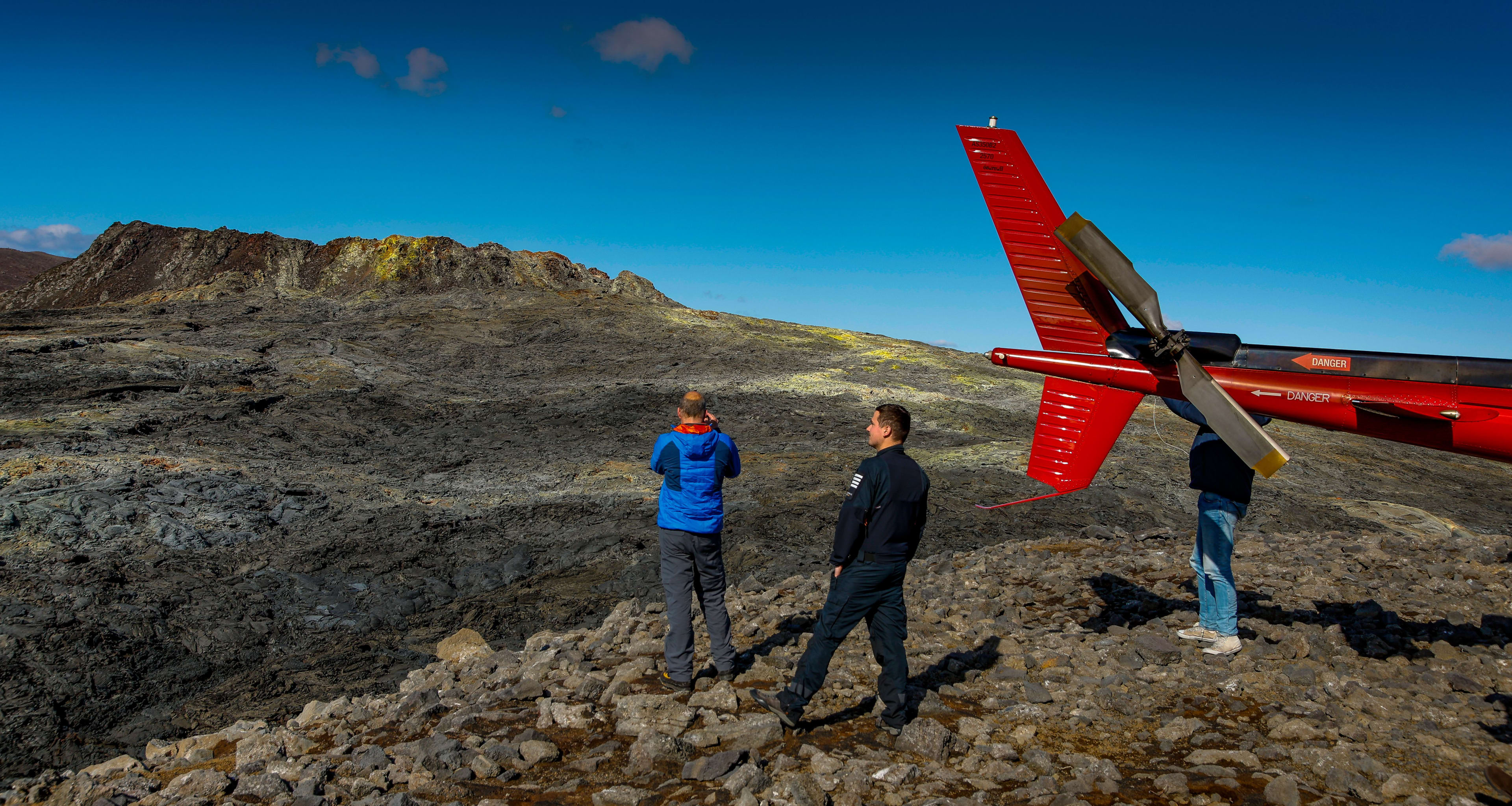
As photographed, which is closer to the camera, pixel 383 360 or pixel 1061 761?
pixel 1061 761

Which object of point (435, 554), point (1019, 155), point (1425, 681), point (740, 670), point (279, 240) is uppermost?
point (279, 240)

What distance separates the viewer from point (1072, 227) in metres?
5.00

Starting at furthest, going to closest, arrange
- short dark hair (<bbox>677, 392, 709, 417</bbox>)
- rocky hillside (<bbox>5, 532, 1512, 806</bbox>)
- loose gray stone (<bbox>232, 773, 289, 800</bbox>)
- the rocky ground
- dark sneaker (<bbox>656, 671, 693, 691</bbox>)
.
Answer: short dark hair (<bbox>677, 392, 709, 417</bbox>)
dark sneaker (<bbox>656, 671, 693, 691</bbox>)
the rocky ground
loose gray stone (<bbox>232, 773, 289, 800</bbox>)
rocky hillside (<bbox>5, 532, 1512, 806</bbox>)

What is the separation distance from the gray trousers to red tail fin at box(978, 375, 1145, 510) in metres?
2.58

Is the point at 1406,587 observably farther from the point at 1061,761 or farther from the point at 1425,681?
A: the point at 1061,761

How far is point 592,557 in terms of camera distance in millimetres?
11172

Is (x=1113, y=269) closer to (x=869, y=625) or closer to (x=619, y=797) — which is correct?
(x=869, y=625)

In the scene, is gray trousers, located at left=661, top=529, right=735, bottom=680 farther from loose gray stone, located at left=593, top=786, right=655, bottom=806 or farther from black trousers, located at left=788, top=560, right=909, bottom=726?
loose gray stone, located at left=593, top=786, right=655, bottom=806

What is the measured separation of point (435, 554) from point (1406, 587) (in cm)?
1165

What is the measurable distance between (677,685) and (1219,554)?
4.19 m

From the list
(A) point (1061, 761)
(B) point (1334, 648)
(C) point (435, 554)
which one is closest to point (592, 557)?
(C) point (435, 554)

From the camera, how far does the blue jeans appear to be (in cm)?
580

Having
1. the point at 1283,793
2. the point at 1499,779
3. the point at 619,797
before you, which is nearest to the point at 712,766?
the point at 619,797

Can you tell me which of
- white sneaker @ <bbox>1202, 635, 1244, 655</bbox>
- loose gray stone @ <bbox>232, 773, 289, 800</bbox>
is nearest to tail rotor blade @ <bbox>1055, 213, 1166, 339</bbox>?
white sneaker @ <bbox>1202, 635, 1244, 655</bbox>
